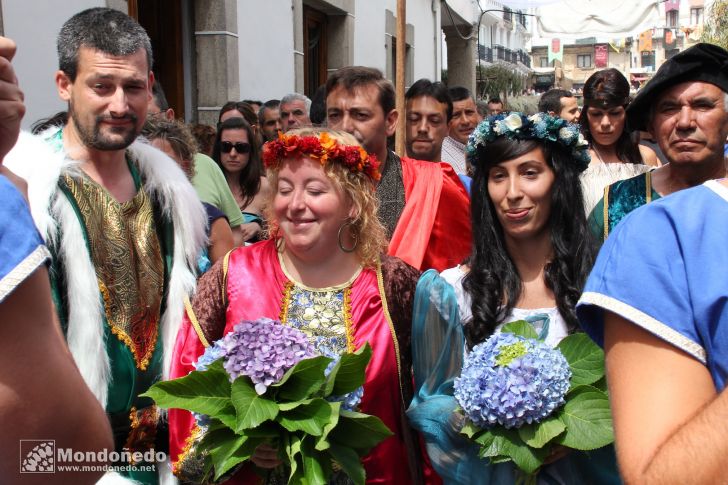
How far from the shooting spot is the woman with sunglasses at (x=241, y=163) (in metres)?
5.27

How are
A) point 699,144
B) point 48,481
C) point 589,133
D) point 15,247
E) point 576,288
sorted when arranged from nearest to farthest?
1. point 15,247
2. point 48,481
3. point 576,288
4. point 699,144
5. point 589,133

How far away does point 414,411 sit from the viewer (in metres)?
2.36

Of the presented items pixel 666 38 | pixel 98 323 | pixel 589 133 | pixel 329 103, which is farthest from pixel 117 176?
pixel 666 38

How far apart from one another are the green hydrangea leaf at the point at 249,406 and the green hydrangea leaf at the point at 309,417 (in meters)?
0.05

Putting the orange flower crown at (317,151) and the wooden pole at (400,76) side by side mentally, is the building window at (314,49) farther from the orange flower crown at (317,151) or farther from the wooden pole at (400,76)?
the orange flower crown at (317,151)

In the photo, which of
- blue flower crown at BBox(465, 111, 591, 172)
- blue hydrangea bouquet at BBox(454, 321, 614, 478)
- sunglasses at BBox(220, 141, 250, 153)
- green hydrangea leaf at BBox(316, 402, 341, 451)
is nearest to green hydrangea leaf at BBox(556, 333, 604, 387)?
blue hydrangea bouquet at BBox(454, 321, 614, 478)

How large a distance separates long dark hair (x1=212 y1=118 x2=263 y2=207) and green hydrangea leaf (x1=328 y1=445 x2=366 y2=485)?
3.34m

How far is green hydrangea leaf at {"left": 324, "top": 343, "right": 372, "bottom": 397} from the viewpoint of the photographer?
82.6 inches

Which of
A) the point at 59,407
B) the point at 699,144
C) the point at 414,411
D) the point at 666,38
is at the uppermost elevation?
the point at 666,38

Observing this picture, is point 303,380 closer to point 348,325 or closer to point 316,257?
point 348,325

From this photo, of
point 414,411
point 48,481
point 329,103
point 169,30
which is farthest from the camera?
point 169,30

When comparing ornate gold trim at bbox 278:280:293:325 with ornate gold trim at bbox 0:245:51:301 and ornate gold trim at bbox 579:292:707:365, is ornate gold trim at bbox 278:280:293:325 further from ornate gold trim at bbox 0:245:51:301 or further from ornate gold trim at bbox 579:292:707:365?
ornate gold trim at bbox 579:292:707:365

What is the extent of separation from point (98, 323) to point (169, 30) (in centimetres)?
556

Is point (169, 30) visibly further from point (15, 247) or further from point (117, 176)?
point (15, 247)
